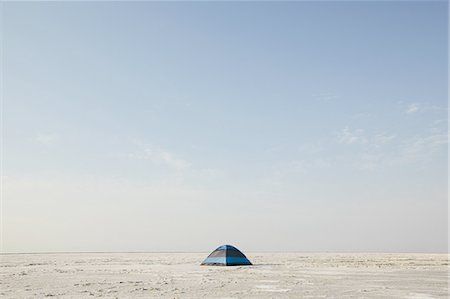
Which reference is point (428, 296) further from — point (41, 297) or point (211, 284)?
point (41, 297)

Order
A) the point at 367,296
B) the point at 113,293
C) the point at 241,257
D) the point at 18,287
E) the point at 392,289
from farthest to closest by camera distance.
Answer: the point at 241,257 → the point at 18,287 → the point at 392,289 → the point at 113,293 → the point at 367,296

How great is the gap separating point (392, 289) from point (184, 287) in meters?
9.26

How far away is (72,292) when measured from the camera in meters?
17.4

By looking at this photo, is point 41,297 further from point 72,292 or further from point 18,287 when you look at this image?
point 18,287

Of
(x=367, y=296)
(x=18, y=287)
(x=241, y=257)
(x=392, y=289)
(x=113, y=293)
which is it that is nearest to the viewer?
(x=367, y=296)

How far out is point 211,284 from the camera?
2008 cm

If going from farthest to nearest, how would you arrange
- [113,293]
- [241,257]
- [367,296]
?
[241,257]
[113,293]
[367,296]

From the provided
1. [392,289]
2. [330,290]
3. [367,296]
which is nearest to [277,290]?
[330,290]

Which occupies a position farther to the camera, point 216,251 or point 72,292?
point 216,251

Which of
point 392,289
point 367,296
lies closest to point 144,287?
point 367,296

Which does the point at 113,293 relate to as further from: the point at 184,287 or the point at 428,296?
A: the point at 428,296

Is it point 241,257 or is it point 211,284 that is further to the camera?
point 241,257

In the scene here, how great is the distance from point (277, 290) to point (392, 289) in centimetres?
515

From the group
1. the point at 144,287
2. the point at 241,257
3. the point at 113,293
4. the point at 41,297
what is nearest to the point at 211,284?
the point at 144,287
